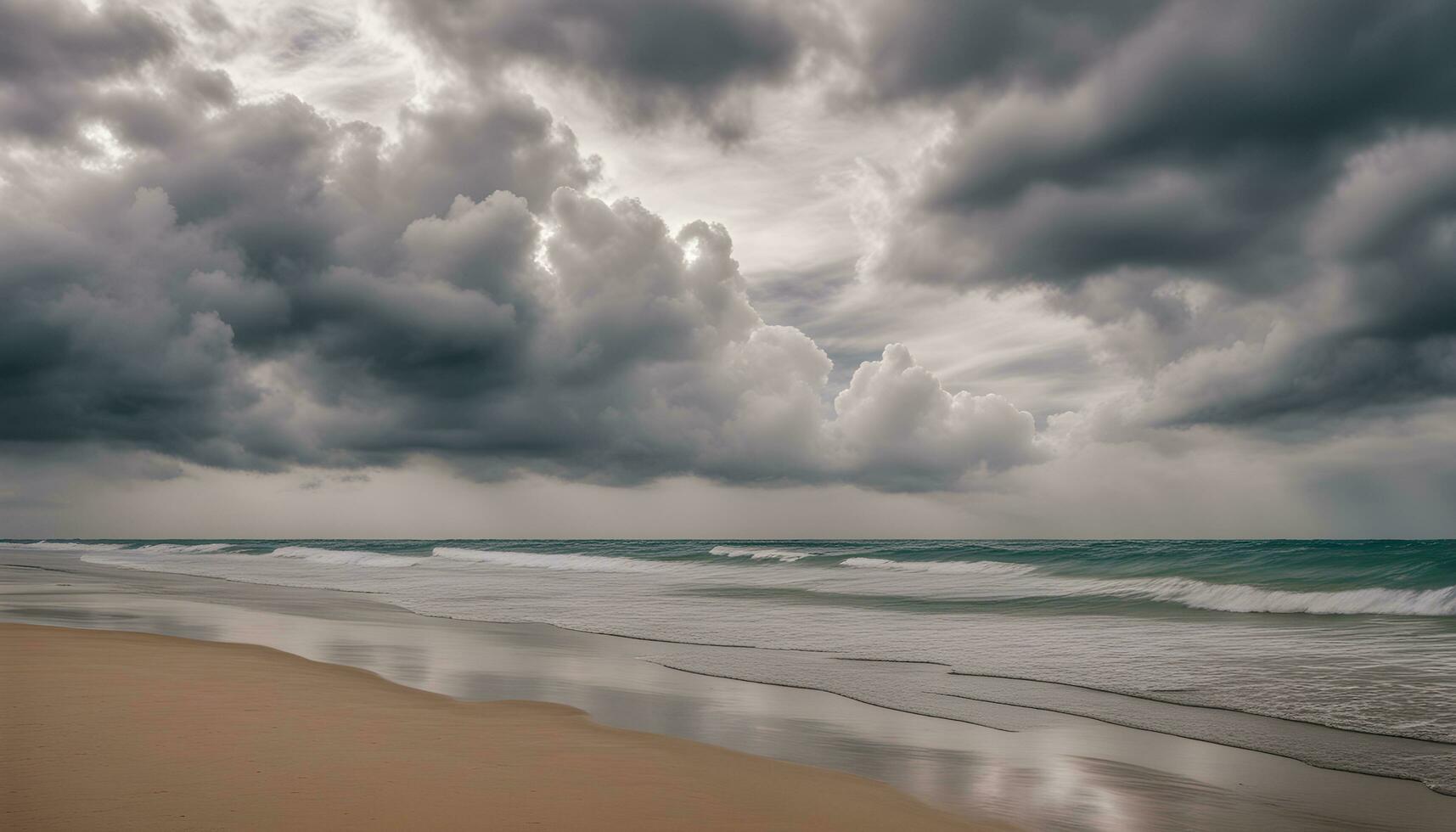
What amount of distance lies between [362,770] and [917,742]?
5.28 meters

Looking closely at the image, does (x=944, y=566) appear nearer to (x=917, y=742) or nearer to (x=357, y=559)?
(x=917, y=742)

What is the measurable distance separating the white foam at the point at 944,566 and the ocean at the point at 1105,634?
660 mm

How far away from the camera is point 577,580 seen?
39344mm

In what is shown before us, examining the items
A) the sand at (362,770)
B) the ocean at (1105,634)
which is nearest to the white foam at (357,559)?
the ocean at (1105,634)

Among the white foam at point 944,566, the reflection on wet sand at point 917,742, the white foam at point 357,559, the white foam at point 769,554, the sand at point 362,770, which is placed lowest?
the white foam at point 357,559

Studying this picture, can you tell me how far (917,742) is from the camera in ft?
29.1

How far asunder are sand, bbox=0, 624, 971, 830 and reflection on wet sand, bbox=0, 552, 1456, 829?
2.26 ft

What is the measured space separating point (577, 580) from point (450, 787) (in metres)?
33.8

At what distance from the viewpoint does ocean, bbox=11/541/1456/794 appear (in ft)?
33.1

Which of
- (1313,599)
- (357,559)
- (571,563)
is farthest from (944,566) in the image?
(357,559)

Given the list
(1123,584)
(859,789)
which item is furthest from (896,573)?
(859,789)

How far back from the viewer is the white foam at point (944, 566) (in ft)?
138

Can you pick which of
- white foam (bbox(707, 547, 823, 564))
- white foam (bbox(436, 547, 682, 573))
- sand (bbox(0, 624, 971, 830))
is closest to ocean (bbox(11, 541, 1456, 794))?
sand (bbox(0, 624, 971, 830))

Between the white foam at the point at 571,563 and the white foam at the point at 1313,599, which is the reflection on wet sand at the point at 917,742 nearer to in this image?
the white foam at the point at 1313,599
